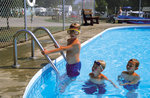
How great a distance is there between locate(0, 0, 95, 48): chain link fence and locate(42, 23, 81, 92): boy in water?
3.45m

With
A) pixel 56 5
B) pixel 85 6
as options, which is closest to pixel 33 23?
pixel 56 5

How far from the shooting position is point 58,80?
438 centimetres

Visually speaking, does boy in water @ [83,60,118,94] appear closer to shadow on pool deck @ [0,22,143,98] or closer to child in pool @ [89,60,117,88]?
child in pool @ [89,60,117,88]

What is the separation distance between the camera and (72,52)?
381 cm

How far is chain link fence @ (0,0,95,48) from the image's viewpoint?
8164mm

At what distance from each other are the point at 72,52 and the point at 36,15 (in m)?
8.04

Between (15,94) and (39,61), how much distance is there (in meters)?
2.02

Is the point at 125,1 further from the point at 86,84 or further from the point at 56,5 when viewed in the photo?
the point at 86,84

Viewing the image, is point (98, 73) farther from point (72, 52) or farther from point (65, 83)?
point (65, 83)

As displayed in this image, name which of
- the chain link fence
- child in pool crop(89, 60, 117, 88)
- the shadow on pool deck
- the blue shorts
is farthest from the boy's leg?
the chain link fence

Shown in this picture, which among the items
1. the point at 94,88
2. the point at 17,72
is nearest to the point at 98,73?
the point at 94,88

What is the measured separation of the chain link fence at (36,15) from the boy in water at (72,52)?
3446mm

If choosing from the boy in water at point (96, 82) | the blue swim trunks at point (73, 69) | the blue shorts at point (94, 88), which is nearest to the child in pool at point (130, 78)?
the boy in water at point (96, 82)

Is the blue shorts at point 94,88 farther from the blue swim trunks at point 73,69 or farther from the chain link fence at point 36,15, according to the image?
the chain link fence at point 36,15
